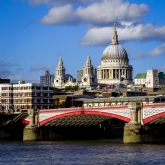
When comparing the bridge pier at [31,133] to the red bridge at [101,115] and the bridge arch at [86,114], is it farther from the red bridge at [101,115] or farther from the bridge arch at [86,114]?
the bridge arch at [86,114]

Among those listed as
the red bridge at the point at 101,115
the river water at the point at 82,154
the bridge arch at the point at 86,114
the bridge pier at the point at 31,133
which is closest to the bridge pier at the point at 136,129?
the red bridge at the point at 101,115

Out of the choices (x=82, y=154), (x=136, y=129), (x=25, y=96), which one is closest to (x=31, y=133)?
(x=136, y=129)

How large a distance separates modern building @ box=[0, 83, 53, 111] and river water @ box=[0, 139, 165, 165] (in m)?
35.8

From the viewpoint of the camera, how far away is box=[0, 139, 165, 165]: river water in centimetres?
5844

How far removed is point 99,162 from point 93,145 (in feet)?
62.2

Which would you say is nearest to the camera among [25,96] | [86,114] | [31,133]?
[86,114]

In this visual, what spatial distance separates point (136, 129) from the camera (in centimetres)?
7525

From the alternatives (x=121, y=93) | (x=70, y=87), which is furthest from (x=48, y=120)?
(x=70, y=87)

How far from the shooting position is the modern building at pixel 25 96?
112812mm

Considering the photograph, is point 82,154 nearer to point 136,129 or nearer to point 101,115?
point 136,129

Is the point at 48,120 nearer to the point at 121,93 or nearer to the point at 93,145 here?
the point at 93,145

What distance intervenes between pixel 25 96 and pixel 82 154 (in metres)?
50.1

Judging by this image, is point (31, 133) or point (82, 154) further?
point (31, 133)

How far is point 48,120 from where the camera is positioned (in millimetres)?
88750
